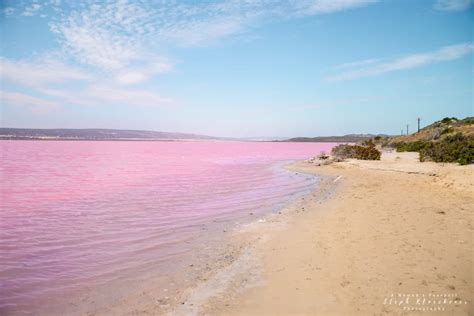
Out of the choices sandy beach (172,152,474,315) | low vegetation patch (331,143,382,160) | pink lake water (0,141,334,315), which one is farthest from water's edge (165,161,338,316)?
low vegetation patch (331,143,382,160)

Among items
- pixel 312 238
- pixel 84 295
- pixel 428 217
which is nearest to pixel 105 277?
pixel 84 295

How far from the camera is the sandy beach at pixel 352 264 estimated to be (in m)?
4.72

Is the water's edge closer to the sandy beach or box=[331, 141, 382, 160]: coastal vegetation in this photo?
the sandy beach

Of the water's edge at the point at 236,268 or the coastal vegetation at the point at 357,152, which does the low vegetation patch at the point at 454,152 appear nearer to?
the coastal vegetation at the point at 357,152

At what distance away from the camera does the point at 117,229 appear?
9.35 meters

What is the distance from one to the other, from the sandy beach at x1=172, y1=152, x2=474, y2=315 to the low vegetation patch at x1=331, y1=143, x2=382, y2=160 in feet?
64.8

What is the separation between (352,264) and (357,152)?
89.9ft

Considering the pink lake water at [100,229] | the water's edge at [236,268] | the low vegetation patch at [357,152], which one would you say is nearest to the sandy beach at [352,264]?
the water's edge at [236,268]

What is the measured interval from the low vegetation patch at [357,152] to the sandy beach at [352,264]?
19.7m

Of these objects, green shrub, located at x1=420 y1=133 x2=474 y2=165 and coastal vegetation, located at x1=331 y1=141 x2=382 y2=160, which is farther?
coastal vegetation, located at x1=331 y1=141 x2=382 y2=160

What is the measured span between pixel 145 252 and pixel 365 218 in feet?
19.9

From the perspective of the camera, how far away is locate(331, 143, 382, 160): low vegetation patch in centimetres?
3058

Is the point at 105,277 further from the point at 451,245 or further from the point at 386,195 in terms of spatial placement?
the point at 386,195

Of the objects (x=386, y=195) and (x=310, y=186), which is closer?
(x=386, y=195)
